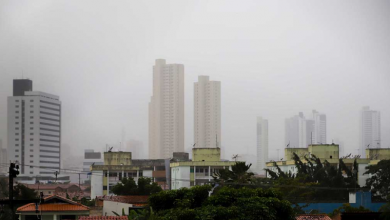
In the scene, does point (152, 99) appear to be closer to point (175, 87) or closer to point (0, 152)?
point (175, 87)

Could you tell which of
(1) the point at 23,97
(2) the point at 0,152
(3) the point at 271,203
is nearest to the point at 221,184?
(3) the point at 271,203

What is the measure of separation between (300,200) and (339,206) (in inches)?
117

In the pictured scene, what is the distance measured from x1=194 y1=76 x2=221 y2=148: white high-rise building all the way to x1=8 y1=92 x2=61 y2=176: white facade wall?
113 ft

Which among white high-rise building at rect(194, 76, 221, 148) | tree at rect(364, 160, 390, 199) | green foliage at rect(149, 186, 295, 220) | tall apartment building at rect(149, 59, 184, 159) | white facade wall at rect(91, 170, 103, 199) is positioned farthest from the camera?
tall apartment building at rect(149, 59, 184, 159)

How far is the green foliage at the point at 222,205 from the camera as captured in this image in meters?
25.7

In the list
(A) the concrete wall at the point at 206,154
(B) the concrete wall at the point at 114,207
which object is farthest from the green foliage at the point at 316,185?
(B) the concrete wall at the point at 114,207

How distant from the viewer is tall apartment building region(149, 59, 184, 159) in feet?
548

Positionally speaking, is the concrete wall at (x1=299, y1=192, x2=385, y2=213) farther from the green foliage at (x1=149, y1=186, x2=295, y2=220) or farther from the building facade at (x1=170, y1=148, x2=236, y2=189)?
the building facade at (x1=170, y1=148, x2=236, y2=189)

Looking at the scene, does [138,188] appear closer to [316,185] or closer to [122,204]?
[316,185]

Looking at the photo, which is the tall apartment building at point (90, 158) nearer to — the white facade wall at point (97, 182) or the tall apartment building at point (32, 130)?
the tall apartment building at point (32, 130)

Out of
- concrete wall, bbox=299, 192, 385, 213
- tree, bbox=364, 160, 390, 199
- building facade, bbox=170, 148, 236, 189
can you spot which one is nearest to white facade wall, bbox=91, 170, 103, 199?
building facade, bbox=170, 148, 236, 189

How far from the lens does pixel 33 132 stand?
171 m

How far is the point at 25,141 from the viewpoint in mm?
167500

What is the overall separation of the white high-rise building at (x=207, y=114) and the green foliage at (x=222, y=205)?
137342 millimetres
